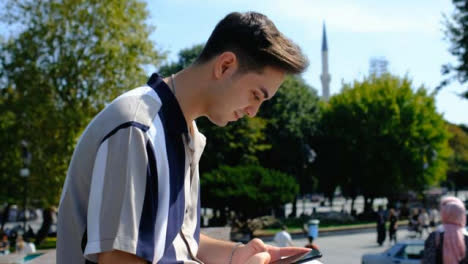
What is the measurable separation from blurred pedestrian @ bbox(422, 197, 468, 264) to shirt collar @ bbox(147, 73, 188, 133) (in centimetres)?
445

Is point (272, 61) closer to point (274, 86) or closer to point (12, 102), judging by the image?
point (274, 86)

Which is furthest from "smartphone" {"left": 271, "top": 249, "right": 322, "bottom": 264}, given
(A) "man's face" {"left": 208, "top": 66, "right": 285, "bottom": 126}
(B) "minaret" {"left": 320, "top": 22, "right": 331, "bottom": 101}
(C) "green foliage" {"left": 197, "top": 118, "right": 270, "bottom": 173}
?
(B) "minaret" {"left": 320, "top": 22, "right": 331, "bottom": 101}

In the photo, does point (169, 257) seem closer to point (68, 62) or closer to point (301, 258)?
point (301, 258)

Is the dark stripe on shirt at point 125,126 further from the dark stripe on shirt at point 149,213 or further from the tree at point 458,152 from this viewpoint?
the tree at point 458,152

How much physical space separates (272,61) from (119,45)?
25.7 meters

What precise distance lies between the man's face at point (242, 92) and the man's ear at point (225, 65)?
20mm

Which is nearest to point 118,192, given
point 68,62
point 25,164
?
point 68,62

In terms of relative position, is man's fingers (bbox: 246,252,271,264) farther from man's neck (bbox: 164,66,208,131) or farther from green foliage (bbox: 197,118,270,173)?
green foliage (bbox: 197,118,270,173)

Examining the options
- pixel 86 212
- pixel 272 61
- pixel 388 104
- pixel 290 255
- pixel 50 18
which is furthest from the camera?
pixel 388 104

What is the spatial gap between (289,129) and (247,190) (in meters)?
12.1

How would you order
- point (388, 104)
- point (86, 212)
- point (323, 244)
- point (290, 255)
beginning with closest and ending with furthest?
1. point (86, 212)
2. point (290, 255)
3. point (323, 244)
4. point (388, 104)

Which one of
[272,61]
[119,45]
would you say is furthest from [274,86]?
[119,45]

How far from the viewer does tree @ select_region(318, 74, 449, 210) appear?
148 ft

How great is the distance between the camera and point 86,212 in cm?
165
